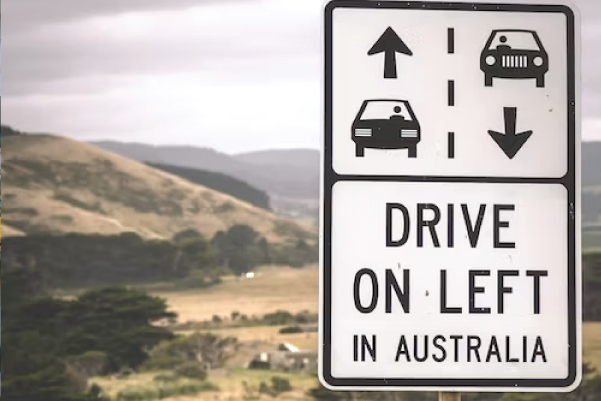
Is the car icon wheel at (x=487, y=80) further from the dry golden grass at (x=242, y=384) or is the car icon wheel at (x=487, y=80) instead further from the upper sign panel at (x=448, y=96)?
the dry golden grass at (x=242, y=384)

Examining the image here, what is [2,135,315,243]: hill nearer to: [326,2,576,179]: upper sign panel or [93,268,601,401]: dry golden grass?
[93,268,601,401]: dry golden grass

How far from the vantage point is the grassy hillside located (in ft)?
14.5

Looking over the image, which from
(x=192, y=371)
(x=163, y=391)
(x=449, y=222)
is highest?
(x=449, y=222)

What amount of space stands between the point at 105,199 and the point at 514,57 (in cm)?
386

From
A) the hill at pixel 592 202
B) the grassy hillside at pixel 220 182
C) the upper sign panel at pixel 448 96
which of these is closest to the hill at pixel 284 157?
the grassy hillside at pixel 220 182

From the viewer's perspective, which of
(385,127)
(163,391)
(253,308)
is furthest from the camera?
(163,391)

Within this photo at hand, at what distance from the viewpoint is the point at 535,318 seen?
813 mm

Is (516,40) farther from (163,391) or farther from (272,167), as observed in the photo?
(163,391)

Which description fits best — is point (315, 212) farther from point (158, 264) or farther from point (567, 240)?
point (567, 240)

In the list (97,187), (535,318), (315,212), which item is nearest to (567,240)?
(535,318)

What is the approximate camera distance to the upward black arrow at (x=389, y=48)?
2.69ft

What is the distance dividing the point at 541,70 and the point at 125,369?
3.97 meters

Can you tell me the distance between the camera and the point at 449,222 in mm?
819

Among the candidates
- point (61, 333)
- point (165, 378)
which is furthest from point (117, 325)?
point (165, 378)
